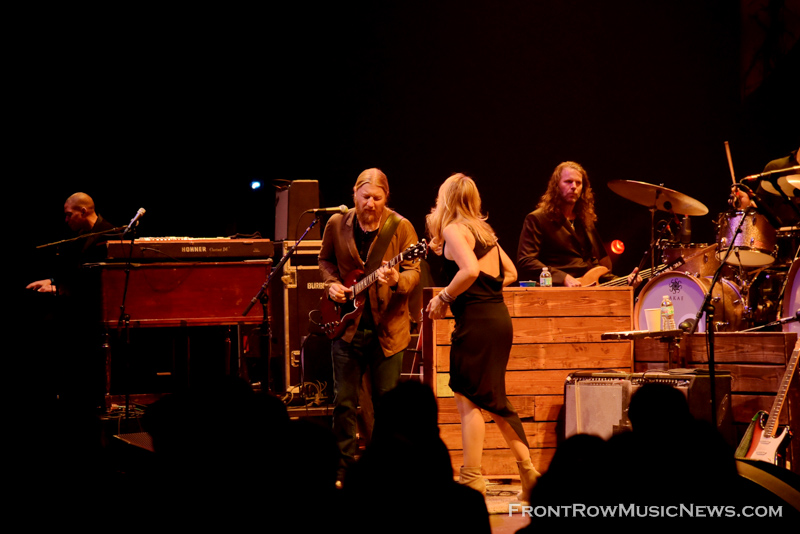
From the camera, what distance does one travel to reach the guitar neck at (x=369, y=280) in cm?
538

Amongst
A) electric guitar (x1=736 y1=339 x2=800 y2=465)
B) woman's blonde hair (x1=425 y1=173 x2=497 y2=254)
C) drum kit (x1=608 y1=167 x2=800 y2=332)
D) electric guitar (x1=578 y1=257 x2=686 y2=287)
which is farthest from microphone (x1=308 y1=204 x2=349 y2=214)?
electric guitar (x1=736 y1=339 x2=800 y2=465)

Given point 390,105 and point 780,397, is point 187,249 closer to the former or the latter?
point 390,105

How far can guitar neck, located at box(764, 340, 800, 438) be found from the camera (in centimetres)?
484

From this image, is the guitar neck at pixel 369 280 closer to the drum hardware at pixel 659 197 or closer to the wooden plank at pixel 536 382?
the wooden plank at pixel 536 382

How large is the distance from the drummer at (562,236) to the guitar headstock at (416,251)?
2016mm

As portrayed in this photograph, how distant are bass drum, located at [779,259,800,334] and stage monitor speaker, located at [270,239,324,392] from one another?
4626 millimetres

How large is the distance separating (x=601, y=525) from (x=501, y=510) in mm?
3203

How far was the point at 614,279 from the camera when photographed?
750 cm

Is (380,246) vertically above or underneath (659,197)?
underneath

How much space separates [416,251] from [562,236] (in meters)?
2.36

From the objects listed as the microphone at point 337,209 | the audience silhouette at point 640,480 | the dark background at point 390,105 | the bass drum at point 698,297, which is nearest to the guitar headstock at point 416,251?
the microphone at point 337,209

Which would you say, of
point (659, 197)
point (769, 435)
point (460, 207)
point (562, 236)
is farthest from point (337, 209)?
point (769, 435)

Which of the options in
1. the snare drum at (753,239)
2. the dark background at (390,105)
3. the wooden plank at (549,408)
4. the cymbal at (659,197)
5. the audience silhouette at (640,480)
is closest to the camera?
the audience silhouette at (640,480)

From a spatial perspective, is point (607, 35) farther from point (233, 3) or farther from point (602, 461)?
point (602, 461)
